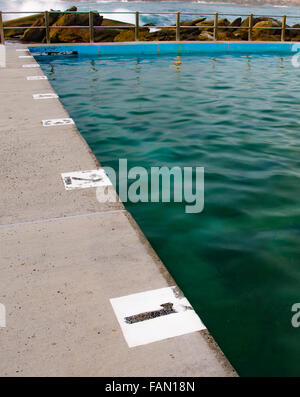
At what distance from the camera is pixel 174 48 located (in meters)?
14.5

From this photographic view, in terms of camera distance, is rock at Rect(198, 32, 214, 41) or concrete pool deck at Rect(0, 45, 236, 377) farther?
rock at Rect(198, 32, 214, 41)

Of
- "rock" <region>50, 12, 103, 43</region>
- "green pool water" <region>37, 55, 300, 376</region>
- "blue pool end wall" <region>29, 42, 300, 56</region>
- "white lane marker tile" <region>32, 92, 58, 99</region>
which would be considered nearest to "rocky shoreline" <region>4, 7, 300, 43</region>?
"rock" <region>50, 12, 103, 43</region>

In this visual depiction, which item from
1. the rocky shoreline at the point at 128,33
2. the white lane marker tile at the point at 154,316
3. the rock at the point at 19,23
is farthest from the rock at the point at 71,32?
the white lane marker tile at the point at 154,316

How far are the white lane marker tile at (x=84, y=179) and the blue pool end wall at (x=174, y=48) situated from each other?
11588 mm

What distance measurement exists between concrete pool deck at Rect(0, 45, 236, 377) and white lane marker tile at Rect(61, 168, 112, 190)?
0.22 feet

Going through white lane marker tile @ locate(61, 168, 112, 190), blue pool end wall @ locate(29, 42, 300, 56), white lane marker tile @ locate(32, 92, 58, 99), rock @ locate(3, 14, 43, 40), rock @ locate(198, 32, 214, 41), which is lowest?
white lane marker tile @ locate(61, 168, 112, 190)

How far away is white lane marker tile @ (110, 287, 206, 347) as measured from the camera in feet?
5.37

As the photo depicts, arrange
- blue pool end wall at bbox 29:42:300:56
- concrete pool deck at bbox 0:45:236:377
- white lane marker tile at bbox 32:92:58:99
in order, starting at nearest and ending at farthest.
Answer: concrete pool deck at bbox 0:45:236:377, white lane marker tile at bbox 32:92:58:99, blue pool end wall at bbox 29:42:300:56

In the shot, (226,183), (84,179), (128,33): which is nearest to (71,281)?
(84,179)

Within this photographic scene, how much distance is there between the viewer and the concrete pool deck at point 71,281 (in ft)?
4.95

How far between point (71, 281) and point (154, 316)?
0.46 meters

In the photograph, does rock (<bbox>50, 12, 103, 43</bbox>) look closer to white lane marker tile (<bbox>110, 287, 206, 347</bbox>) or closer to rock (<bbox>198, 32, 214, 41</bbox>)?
rock (<bbox>198, 32, 214, 41</bbox>)

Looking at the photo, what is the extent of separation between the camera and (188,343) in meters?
1.59

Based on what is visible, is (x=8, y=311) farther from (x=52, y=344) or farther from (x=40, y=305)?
(x=52, y=344)
